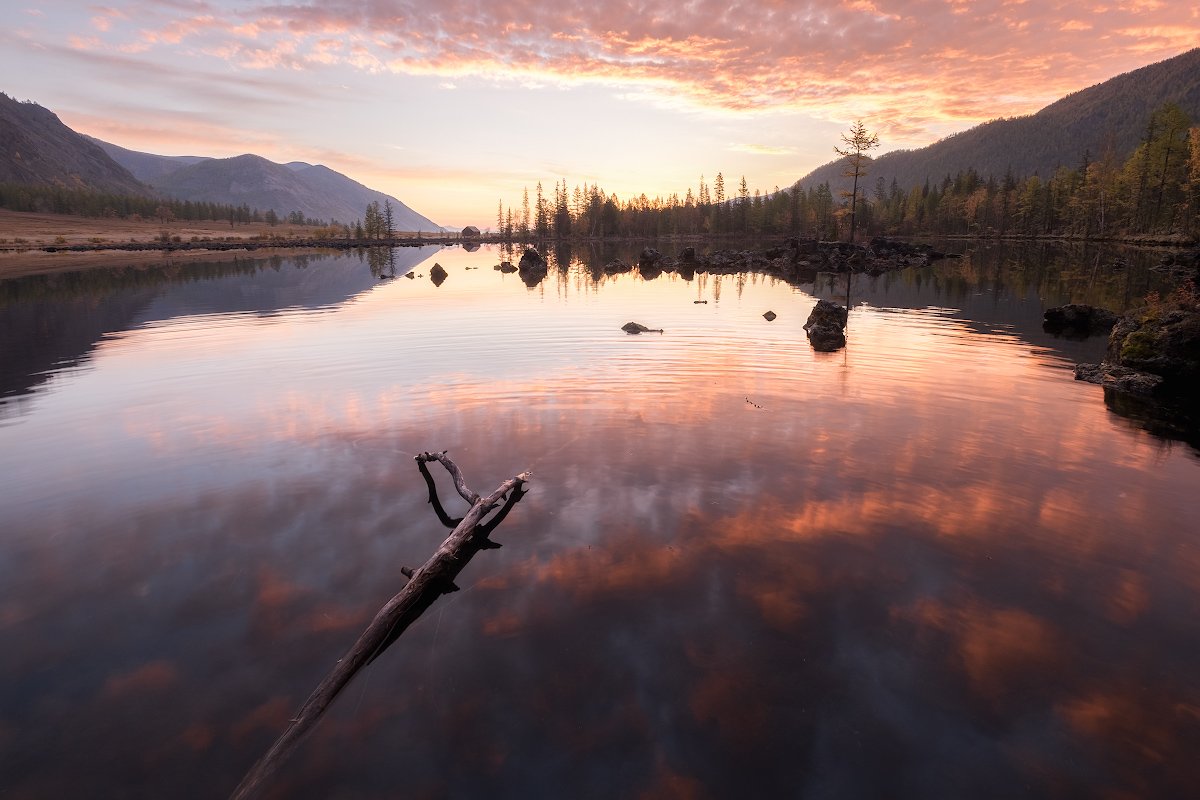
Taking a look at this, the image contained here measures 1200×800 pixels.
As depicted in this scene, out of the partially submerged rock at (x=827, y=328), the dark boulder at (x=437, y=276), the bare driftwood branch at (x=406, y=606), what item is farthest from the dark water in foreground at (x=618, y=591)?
the dark boulder at (x=437, y=276)

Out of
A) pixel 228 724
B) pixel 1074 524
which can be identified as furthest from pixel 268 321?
pixel 1074 524

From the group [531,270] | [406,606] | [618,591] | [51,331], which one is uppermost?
[531,270]

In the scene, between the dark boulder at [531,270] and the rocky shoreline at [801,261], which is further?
the rocky shoreline at [801,261]

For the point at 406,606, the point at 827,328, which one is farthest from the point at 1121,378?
the point at 406,606

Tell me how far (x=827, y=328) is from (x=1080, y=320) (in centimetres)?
1721

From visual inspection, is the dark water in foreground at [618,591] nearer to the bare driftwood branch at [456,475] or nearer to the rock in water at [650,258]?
the bare driftwood branch at [456,475]

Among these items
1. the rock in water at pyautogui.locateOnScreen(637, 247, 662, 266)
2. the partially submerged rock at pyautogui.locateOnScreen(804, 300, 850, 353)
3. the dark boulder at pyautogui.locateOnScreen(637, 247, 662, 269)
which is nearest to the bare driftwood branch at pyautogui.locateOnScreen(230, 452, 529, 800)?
the partially submerged rock at pyautogui.locateOnScreen(804, 300, 850, 353)

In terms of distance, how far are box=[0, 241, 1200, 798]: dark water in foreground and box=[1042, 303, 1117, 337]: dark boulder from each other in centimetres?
1541

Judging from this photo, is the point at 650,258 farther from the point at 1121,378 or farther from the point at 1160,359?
the point at 1121,378

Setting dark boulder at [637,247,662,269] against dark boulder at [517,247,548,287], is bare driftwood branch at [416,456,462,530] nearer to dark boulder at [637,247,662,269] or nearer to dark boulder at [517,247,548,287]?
dark boulder at [517,247,548,287]

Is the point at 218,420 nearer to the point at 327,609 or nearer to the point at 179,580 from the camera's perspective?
the point at 179,580

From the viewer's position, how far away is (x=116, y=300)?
48875 millimetres

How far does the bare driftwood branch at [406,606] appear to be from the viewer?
247 inches

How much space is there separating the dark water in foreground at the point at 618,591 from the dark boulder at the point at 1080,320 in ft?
50.6
